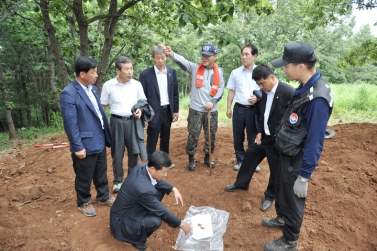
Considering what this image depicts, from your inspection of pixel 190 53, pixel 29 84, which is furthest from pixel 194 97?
pixel 190 53

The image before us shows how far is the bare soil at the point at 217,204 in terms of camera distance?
2525mm

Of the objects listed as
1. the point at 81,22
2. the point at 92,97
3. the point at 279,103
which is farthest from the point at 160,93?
the point at 279,103

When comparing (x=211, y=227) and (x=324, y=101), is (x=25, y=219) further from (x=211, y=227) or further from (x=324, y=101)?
(x=324, y=101)

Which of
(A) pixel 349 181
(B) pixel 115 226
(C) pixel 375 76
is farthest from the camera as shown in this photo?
(C) pixel 375 76

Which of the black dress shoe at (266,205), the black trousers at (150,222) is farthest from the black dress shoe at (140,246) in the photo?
the black dress shoe at (266,205)

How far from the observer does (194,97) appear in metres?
3.78

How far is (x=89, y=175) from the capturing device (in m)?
2.78

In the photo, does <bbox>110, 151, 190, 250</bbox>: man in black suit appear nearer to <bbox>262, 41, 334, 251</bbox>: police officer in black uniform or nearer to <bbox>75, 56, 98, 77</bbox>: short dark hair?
<bbox>262, 41, 334, 251</bbox>: police officer in black uniform

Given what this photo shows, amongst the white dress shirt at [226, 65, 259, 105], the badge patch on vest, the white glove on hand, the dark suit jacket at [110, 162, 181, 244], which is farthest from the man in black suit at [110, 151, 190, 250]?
the white dress shirt at [226, 65, 259, 105]

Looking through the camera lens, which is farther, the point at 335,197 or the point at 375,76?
the point at 375,76

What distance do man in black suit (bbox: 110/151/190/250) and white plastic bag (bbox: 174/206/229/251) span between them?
378mm

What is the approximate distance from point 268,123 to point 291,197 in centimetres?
87

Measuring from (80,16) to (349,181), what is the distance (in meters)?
4.60

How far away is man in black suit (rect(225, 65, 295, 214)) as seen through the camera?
2.61 meters
